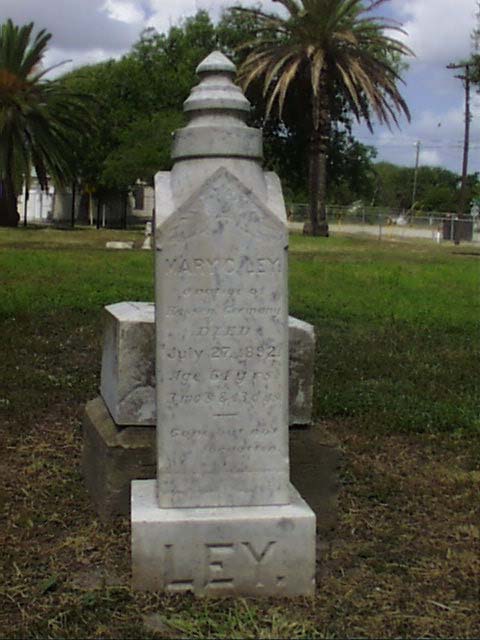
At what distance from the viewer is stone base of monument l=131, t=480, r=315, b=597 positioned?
357 centimetres

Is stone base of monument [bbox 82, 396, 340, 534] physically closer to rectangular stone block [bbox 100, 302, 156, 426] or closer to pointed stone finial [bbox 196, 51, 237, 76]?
rectangular stone block [bbox 100, 302, 156, 426]

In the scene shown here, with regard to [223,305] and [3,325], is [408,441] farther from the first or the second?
[3,325]

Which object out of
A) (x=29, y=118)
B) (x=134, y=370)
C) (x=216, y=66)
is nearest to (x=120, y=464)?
(x=134, y=370)

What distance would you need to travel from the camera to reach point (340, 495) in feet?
15.5

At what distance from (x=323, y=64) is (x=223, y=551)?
32.3m

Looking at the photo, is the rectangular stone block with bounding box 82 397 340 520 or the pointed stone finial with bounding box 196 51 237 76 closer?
the pointed stone finial with bounding box 196 51 237 76

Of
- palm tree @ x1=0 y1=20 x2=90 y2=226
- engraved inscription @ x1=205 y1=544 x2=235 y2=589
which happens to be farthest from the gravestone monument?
palm tree @ x1=0 y1=20 x2=90 y2=226

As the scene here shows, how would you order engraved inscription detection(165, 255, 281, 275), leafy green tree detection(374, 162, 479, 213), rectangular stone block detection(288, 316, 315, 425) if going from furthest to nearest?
1. leafy green tree detection(374, 162, 479, 213)
2. rectangular stone block detection(288, 316, 315, 425)
3. engraved inscription detection(165, 255, 281, 275)

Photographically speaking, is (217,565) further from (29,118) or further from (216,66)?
(29,118)

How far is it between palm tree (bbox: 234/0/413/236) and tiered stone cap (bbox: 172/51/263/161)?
29.9 meters

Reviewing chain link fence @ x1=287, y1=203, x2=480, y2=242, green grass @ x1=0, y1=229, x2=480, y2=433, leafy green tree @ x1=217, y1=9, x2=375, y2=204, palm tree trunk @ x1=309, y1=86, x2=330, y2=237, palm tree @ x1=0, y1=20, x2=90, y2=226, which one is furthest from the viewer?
chain link fence @ x1=287, y1=203, x2=480, y2=242

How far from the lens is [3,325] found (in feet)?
30.3

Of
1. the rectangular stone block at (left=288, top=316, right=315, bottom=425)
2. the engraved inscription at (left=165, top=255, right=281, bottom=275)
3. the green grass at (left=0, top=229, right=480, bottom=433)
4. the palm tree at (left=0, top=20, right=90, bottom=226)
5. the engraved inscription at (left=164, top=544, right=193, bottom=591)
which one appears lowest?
the engraved inscription at (left=164, top=544, right=193, bottom=591)

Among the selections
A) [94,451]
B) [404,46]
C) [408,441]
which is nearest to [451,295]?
[408,441]
